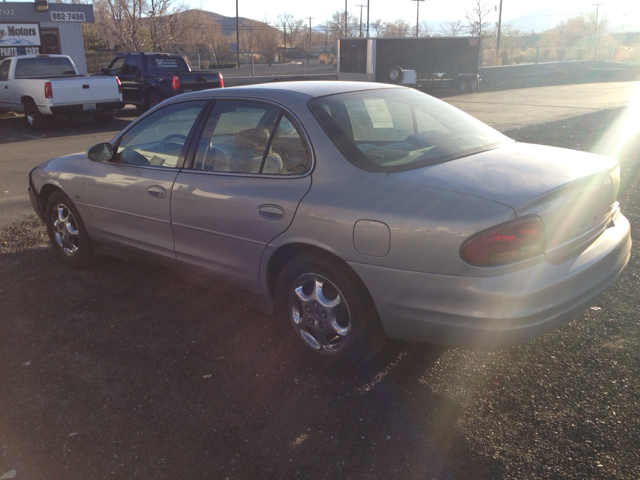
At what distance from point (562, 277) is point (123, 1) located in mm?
31328

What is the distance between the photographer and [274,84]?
13.9 ft

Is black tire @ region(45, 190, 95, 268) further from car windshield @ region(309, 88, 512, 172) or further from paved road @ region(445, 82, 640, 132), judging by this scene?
paved road @ region(445, 82, 640, 132)

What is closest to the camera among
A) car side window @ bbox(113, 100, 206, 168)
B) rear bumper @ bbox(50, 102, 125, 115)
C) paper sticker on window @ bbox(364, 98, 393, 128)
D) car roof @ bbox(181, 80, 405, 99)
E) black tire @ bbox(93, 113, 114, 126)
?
car roof @ bbox(181, 80, 405, 99)

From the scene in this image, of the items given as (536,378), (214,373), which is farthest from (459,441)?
(214,373)

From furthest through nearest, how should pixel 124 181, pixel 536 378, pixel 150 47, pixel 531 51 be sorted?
pixel 531 51, pixel 150 47, pixel 124 181, pixel 536 378

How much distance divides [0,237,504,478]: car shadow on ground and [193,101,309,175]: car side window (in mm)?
1161

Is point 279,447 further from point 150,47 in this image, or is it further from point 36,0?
point 150,47

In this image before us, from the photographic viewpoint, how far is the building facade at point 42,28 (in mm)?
23672

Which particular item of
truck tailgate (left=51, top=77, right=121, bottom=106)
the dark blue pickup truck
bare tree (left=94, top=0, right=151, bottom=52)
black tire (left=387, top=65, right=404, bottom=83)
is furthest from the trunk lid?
bare tree (left=94, top=0, right=151, bottom=52)

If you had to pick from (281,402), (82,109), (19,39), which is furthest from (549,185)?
(19,39)

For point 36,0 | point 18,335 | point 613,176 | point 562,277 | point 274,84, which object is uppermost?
point 36,0

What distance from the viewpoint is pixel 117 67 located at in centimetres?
1928

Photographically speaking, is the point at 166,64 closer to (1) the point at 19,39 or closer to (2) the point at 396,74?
(1) the point at 19,39

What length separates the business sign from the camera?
23.5 m
